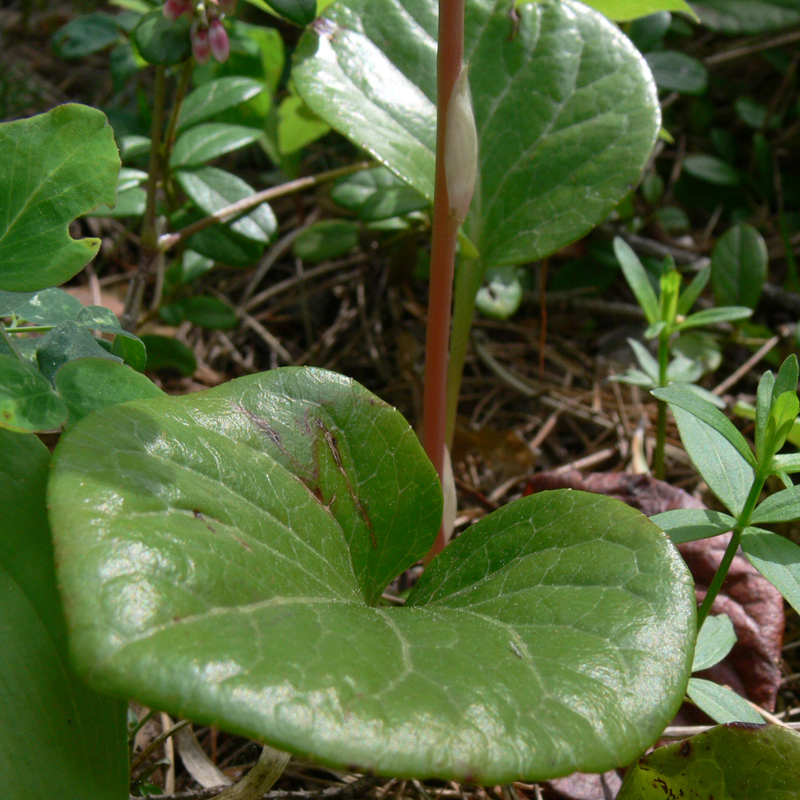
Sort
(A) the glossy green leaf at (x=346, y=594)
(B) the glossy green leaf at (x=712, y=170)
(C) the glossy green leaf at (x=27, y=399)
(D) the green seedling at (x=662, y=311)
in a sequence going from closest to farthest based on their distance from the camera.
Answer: (A) the glossy green leaf at (x=346, y=594) → (C) the glossy green leaf at (x=27, y=399) → (D) the green seedling at (x=662, y=311) → (B) the glossy green leaf at (x=712, y=170)

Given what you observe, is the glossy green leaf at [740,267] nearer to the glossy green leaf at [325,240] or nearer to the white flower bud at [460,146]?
the glossy green leaf at [325,240]

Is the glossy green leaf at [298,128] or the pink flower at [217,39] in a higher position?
the pink flower at [217,39]

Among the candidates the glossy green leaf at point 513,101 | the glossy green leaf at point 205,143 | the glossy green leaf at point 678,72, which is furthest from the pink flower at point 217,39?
the glossy green leaf at point 678,72

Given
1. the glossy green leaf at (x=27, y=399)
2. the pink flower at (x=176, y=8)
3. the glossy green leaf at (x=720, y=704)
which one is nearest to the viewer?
the glossy green leaf at (x=27, y=399)

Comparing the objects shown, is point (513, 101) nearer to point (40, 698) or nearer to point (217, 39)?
point (217, 39)

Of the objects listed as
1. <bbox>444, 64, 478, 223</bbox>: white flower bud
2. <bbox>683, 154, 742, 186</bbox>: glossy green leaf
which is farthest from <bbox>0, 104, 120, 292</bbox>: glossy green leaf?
<bbox>683, 154, 742, 186</bbox>: glossy green leaf

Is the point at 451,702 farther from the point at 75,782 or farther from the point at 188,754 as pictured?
the point at 188,754
